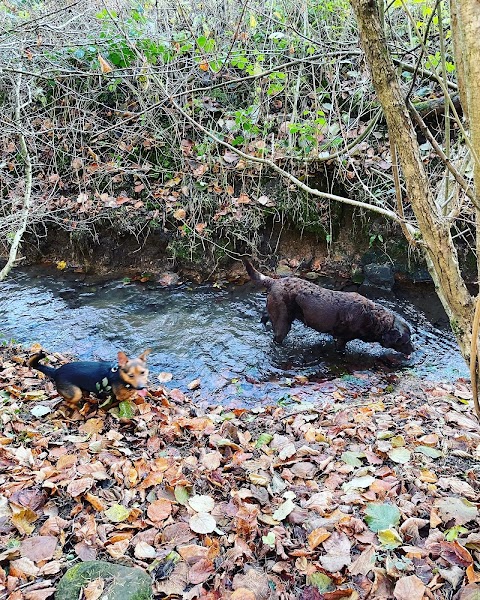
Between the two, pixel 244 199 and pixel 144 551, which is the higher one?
pixel 244 199

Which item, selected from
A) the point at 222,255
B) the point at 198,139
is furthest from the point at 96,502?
the point at 198,139

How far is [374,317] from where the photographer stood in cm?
639

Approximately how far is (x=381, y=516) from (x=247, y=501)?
2.89ft

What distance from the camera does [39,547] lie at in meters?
2.68

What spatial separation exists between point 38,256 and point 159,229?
8.28 ft

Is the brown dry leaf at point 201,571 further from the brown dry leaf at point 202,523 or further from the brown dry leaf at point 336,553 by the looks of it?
the brown dry leaf at point 336,553

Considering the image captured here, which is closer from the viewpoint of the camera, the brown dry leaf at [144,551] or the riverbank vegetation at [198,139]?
the brown dry leaf at [144,551]

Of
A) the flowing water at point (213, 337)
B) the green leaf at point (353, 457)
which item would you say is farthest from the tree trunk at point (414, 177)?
the flowing water at point (213, 337)

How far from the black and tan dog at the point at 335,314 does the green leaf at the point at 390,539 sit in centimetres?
383

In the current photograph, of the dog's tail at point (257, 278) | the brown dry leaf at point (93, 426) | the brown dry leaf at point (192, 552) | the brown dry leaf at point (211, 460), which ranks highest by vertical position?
the dog's tail at point (257, 278)

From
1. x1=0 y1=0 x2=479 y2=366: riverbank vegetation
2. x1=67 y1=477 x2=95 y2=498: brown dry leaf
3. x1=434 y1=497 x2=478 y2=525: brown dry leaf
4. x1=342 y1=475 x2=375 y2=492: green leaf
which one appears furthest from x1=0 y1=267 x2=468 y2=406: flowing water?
x1=434 y1=497 x2=478 y2=525: brown dry leaf

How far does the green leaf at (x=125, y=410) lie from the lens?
4488 millimetres

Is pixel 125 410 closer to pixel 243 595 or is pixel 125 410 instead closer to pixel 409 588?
pixel 243 595

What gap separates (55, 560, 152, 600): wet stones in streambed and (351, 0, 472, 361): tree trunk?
2.09 metres
